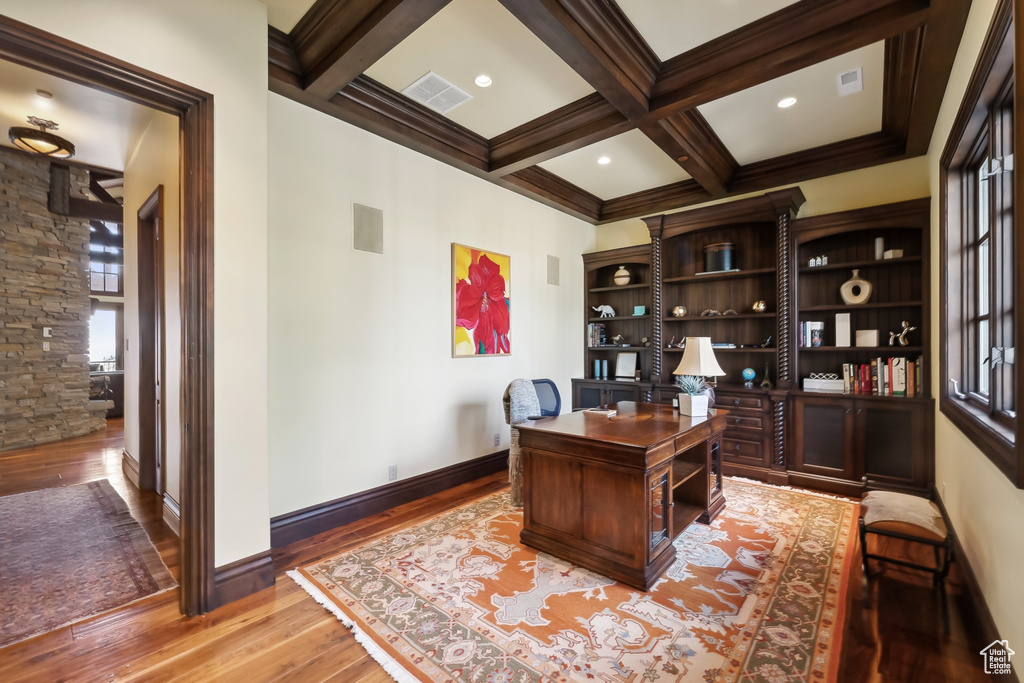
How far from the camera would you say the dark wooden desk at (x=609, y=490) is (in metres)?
2.32

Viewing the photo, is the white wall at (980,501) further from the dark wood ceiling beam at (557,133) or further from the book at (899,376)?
the dark wood ceiling beam at (557,133)

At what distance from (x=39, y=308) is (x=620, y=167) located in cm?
715

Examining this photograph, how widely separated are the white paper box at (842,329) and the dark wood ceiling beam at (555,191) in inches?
115

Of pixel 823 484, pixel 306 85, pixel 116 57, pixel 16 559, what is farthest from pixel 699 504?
pixel 16 559

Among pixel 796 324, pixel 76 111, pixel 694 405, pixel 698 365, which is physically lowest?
pixel 694 405

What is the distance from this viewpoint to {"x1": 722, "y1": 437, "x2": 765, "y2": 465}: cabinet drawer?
4125mm

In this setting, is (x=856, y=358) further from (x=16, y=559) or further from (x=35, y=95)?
Result: (x=35, y=95)

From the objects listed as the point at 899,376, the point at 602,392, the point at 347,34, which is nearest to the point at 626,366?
the point at 602,392

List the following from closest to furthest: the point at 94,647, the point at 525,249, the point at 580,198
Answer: the point at 94,647 → the point at 525,249 → the point at 580,198

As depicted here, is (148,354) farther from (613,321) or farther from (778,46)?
(778,46)

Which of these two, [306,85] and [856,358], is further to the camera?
[856,358]

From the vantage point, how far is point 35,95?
3.10m

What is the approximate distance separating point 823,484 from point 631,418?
A: 217cm

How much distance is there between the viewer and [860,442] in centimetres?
370
